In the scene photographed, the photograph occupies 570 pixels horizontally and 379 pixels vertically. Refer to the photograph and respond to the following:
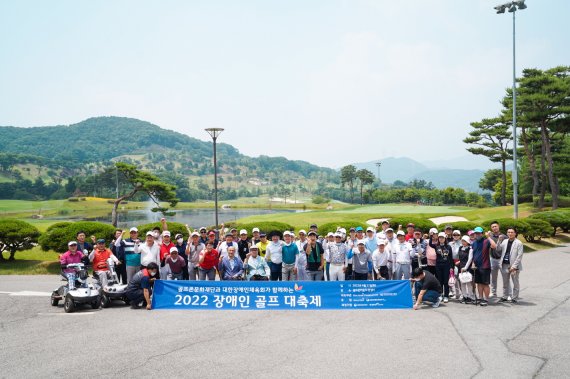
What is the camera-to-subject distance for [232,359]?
7.34 metres

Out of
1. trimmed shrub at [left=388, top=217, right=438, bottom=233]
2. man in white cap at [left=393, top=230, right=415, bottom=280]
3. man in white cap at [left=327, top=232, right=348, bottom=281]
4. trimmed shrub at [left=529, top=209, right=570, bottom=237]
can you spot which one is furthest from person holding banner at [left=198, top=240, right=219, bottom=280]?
trimmed shrub at [left=529, top=209, right=570, bottom=237]

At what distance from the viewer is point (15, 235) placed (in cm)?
1928

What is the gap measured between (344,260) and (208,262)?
3.61 meters

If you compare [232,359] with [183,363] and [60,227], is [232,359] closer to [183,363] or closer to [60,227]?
[183,363]

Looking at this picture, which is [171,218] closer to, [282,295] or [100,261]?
[100,261]

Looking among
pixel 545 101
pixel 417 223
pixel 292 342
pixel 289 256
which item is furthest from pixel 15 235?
pixel 545 101

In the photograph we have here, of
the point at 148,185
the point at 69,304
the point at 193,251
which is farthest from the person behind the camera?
the point at 148,185

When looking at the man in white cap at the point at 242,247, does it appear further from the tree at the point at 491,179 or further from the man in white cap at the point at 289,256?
the tree at the point at 491,179

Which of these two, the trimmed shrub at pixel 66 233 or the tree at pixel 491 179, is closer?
the trimmed shrub at pixel 66 233

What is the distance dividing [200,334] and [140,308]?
3.02 meters

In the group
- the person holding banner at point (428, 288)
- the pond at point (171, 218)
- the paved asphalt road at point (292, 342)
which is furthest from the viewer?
the pond at point (171, 218)

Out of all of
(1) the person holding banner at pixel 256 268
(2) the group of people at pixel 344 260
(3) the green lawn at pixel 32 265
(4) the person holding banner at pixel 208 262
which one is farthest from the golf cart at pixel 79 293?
(3) the green lawn at pixel 32 265

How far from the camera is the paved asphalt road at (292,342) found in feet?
22.4

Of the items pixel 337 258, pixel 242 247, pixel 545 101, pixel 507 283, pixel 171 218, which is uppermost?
pixel 545 101
